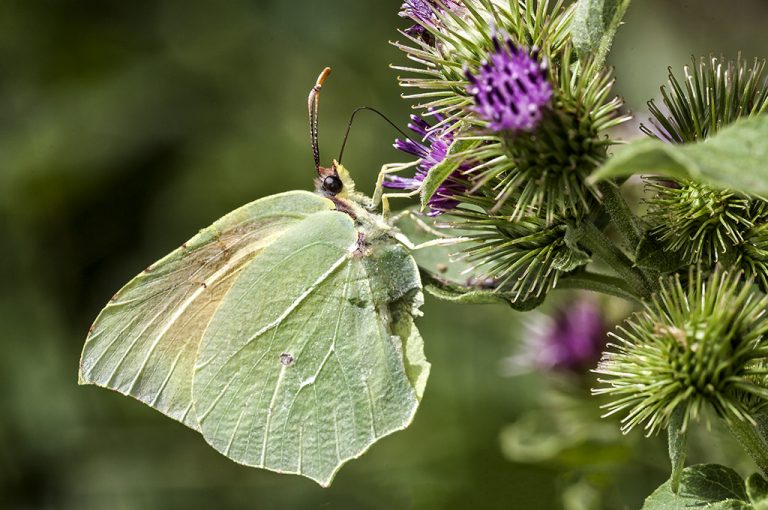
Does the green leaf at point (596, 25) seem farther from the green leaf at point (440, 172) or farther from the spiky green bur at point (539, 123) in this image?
the green leaf at point (440, 172)

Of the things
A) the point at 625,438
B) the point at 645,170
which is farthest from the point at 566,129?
the point at 625,438

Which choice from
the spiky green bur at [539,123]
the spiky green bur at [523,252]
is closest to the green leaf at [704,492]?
the spiky green bur at [523,252]

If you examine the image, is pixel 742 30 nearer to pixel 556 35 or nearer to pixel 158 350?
pixel 556 35

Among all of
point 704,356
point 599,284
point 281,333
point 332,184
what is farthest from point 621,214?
point 281,333

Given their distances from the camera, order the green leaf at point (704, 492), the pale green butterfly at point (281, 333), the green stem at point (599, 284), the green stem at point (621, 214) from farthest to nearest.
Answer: the pale green butterfly at point (281, 333), the green stem at point (599, 284), the green stem at point (621, 214), the green leaf at point (704, 492)

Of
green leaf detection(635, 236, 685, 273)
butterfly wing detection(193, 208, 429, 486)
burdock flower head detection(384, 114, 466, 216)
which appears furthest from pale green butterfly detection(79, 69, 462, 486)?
green leaf detection(635, 236, 685, 273)

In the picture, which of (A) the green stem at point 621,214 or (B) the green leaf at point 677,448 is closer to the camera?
(B) the green leaf at point 677,448

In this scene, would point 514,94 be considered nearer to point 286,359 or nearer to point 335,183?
point 335,183

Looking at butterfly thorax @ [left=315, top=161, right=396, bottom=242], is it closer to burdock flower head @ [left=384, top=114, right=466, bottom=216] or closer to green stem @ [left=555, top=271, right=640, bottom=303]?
burdock flower head @ [left=384, top=114, right=466, bottom=216]
